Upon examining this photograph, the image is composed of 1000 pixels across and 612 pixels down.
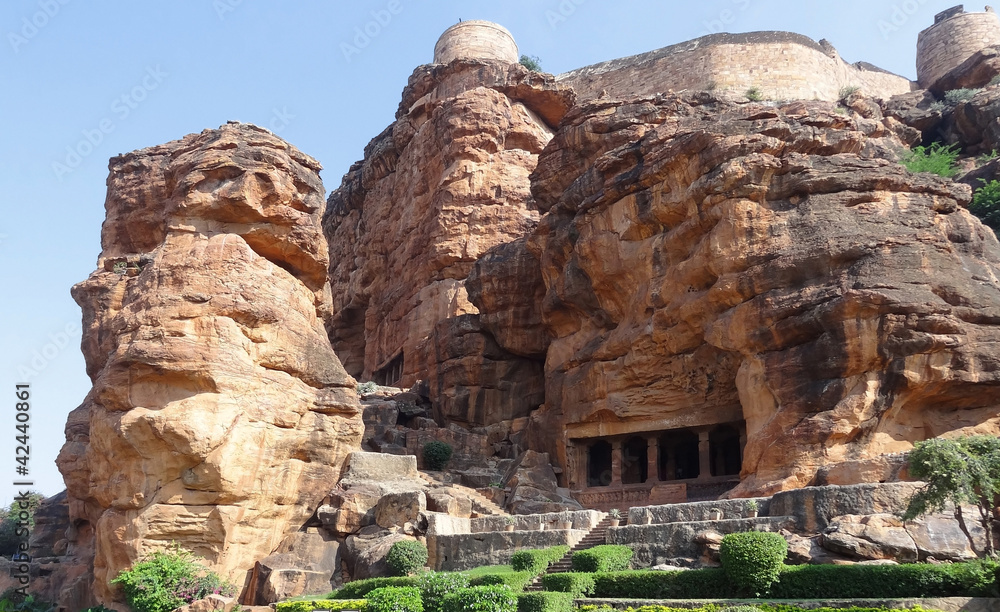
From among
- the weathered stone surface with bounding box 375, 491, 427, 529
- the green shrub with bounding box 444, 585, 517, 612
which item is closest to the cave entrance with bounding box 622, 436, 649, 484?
the weathered stone surface with bounding box 375, 491, 427, 529

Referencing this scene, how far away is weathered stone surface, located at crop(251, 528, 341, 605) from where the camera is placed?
72.9 feet

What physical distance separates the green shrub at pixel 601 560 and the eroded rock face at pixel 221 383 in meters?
9.02

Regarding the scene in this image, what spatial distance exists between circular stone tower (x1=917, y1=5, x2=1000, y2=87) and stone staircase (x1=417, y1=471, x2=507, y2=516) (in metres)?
43.1

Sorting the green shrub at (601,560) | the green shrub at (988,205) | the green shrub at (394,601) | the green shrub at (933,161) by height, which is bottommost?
the green shrub at (394,601)

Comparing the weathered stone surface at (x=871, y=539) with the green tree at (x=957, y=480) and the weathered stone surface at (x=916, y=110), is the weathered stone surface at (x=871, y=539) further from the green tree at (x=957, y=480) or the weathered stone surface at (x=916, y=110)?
the weathered stone surface at (x=916, y=110)

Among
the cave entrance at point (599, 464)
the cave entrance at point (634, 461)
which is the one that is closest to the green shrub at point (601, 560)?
the cave entrance at point (634, 461)

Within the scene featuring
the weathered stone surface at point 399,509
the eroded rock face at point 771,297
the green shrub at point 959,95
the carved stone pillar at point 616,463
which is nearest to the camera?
the eroded rock face at point 771,297

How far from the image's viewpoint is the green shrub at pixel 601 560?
18.9m

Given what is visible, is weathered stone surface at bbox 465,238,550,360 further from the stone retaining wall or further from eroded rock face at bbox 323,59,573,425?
the stone retaining wall

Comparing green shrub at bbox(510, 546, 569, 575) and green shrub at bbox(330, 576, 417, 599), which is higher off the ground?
green shrub at bbox(510, 546, 569, 575)

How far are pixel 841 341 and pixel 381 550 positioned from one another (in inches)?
511

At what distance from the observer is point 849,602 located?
48.0 feet

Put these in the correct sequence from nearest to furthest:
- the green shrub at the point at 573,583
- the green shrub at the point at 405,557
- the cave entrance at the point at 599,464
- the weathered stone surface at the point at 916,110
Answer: the green shrub at the point at 573,583 < the green shrub at the point at 405,557 < the cave entrance at the point at 599,464 < the weathered stone surface at the point at 916,110

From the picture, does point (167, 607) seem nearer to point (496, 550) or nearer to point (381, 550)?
point (381, 550)
